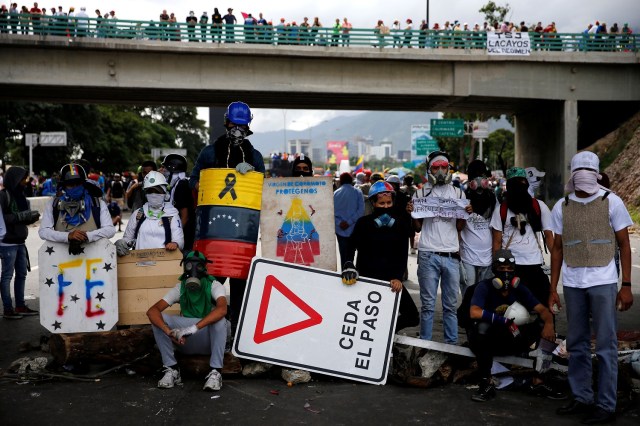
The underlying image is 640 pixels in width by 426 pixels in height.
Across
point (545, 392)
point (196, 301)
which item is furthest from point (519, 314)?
point (196, 301)

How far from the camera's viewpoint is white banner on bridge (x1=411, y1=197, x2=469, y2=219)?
6.87 metres

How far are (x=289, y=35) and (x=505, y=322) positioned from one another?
25362 millimetres

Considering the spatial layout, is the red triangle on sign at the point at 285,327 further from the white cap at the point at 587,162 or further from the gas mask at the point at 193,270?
the white cap at the point at 587,162

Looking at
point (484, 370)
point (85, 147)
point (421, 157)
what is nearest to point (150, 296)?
point (484, 370)

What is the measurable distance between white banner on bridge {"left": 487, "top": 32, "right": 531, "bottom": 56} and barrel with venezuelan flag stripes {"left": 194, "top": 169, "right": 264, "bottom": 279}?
2591cm

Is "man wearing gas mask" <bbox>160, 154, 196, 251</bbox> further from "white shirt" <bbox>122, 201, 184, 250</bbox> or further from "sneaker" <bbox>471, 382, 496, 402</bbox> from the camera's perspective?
"sneaker" <bbox>471, 382, 496, 402</bbox>

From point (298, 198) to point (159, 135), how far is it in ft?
245

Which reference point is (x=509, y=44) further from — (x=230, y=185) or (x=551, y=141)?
(x=230, y=185)

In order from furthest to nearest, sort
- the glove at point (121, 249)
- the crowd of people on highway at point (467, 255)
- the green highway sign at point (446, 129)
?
the green highway sign at point (446, 129)
the glove at point (121, 249)
the crowd of people on highway at point (467, 255)

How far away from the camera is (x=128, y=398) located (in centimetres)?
571

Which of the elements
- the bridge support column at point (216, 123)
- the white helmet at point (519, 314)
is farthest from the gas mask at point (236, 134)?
the bridge support column at point (216, 123)

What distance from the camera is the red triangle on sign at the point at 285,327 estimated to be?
614 cm

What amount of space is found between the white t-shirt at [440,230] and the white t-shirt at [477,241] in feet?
1.45

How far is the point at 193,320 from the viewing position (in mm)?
6121
